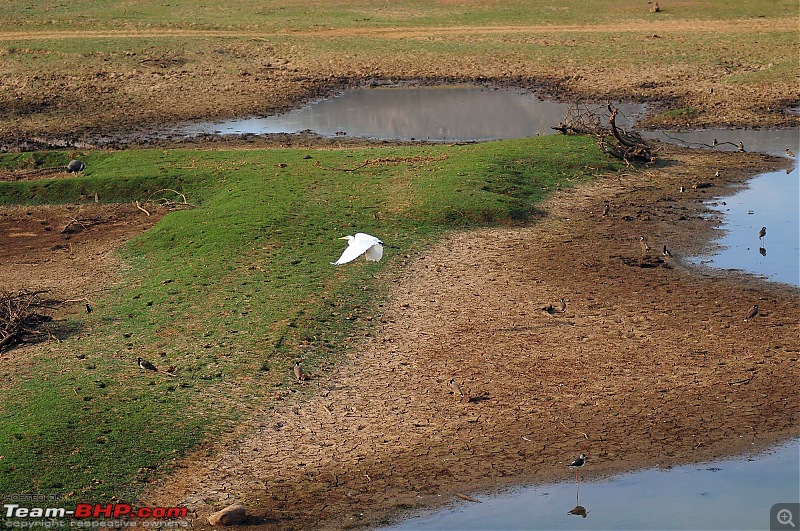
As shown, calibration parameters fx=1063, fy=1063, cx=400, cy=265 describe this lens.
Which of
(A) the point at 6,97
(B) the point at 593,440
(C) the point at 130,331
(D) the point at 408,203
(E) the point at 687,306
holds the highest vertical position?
(A) the point at 6,97

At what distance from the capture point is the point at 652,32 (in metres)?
35.9

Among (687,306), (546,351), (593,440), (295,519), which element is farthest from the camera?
(687,306)

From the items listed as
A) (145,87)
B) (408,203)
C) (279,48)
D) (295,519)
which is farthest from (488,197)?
(279,48)

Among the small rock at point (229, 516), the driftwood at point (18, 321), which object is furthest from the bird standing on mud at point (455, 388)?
the driftwood at point (18, 321)

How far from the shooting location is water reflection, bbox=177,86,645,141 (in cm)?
2711

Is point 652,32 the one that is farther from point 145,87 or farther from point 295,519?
point 295,519

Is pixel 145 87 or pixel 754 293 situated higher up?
pixel 145 87

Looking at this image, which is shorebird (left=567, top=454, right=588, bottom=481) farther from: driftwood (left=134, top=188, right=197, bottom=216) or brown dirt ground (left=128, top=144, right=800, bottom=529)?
driftwood (left=134, top=188, right=197, bottom=216)

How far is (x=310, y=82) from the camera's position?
33000 millimetres

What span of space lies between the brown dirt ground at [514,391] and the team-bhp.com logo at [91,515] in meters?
0.18

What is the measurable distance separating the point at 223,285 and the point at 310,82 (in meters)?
19.1

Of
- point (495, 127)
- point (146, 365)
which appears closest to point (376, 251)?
point (146, 365)

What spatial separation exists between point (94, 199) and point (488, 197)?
7919mm

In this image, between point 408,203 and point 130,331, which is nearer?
point 130,331
